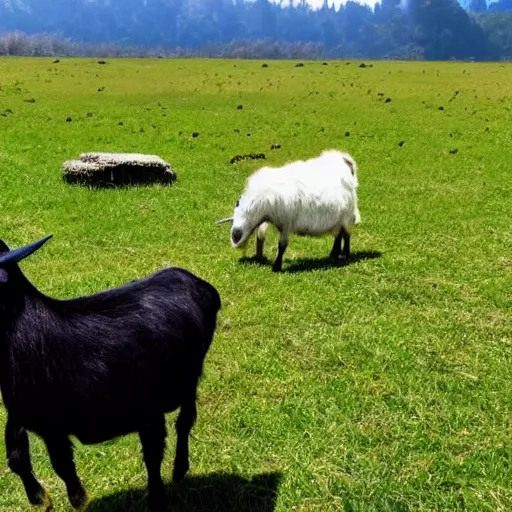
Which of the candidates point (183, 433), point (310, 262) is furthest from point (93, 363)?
point (310, 262)

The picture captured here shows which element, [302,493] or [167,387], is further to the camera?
[302,493]

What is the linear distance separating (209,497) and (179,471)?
1.07 feet

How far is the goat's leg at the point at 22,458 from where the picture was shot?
446 cm

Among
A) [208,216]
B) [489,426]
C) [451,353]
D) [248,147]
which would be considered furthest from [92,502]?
[248,147]

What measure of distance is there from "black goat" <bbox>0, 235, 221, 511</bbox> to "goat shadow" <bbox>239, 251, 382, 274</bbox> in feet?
19.9

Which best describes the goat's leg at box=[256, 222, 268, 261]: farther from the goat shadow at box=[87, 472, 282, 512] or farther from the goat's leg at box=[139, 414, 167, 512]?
the goat's leg at box=[139, 414, 167, 512]

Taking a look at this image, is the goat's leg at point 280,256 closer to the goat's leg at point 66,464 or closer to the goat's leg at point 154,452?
the goat's leg at point 154,452

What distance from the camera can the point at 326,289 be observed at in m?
9.88

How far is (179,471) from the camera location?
5406 mm

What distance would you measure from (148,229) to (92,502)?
8.42m

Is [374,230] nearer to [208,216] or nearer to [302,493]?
[208,216]

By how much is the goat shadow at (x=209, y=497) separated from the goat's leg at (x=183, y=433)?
0.11 metres

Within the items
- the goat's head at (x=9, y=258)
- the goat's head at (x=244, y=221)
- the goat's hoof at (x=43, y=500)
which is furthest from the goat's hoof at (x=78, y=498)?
the goat's head at (x=244, y=221)

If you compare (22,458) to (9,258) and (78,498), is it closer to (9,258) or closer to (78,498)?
(78,498)
